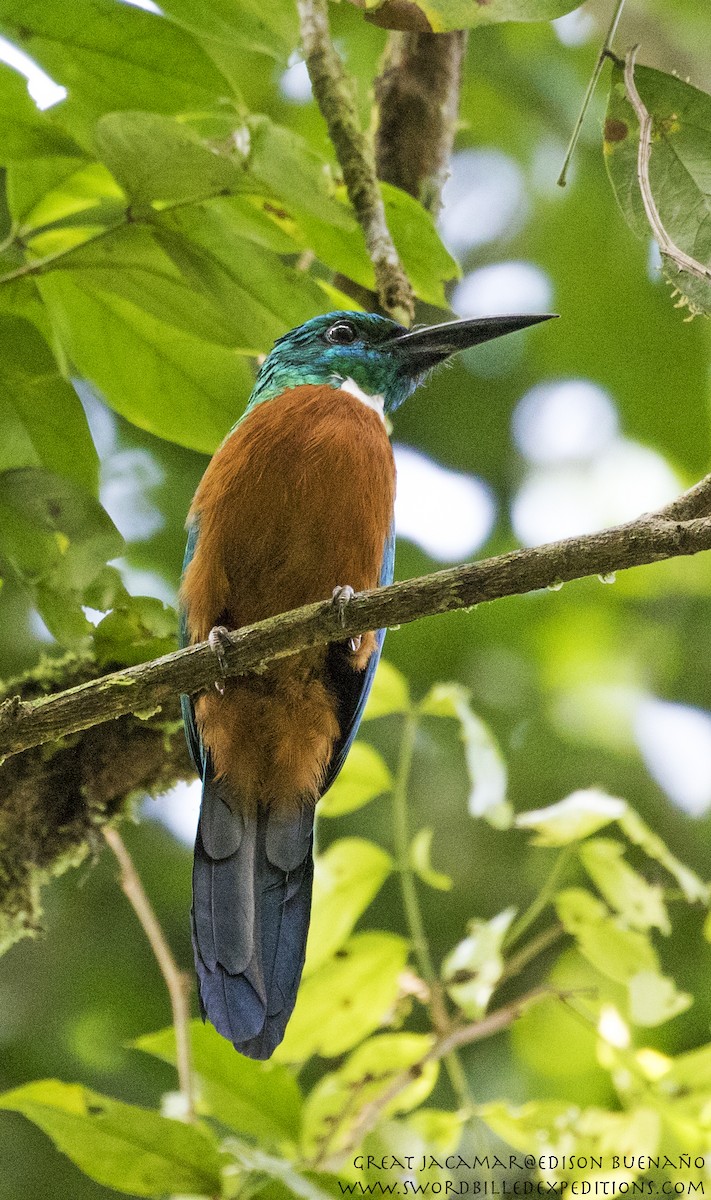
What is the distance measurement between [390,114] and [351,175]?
37.7 inches

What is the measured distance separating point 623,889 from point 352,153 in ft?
5.16

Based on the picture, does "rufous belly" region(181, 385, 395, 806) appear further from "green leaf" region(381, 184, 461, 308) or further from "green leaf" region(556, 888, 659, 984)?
"green leaf" region(556, 888, 659, 984)

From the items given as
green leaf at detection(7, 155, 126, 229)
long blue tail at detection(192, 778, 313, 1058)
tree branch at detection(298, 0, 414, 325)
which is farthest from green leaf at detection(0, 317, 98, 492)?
long blue tail at detection(192, 778, 313, 1058)

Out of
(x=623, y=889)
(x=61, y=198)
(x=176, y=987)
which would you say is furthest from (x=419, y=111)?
(x=176, y=987)

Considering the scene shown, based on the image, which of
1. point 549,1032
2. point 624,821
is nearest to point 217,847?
point 624,821

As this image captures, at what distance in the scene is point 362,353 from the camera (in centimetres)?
270

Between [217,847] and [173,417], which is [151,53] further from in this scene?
[217,847]

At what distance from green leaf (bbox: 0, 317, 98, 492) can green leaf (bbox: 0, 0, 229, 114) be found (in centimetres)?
38

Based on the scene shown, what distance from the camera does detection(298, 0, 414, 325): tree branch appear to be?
2201 mm

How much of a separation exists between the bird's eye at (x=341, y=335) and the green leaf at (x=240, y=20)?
2.91 ft

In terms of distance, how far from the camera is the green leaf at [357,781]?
8.58ft

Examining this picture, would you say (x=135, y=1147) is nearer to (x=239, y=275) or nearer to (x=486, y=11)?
(x=239, y=275)

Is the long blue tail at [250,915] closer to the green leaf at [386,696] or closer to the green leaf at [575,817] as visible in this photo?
the green leaf at [386,696]

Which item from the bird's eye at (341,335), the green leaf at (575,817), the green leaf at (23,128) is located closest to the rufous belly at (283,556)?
the bird's eye at (341,335)
